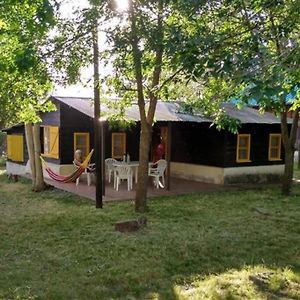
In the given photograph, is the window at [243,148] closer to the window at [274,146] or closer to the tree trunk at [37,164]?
the window at [274,146]

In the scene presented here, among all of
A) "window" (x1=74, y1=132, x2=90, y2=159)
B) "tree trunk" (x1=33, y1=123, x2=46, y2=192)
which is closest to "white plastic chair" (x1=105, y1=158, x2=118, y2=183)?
"window" (x1=74, y1=132, x2=90, y2=159)

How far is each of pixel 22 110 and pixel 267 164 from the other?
986 cm

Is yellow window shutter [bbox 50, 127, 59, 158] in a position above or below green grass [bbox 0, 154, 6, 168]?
above

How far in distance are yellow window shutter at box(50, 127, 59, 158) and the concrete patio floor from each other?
1.03m

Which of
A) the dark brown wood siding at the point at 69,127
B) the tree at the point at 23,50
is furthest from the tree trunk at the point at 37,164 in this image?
the tree at the point at 23,50

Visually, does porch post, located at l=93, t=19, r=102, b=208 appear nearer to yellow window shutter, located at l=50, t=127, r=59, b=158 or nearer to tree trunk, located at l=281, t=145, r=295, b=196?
yellow window shutter, located at l=50, t=127, r=59, b=158

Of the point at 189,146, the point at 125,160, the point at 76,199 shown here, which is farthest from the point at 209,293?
the point at 189,146

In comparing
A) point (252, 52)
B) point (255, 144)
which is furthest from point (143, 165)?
point (255, 144)

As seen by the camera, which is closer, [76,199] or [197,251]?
[197,251]

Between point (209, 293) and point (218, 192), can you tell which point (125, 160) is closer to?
point (218, 192)

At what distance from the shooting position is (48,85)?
9.93 metres

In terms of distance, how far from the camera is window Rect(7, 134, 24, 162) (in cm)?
1916

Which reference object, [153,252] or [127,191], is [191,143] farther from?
[153,252]

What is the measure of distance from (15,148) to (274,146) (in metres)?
10.8
